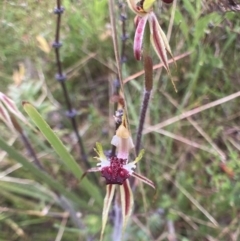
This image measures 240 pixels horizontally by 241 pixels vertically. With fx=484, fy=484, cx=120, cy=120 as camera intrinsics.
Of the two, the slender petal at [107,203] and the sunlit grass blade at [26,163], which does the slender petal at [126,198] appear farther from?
the sunlit grass blade at [26,163]

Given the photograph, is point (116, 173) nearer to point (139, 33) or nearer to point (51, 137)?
point (51, 137)

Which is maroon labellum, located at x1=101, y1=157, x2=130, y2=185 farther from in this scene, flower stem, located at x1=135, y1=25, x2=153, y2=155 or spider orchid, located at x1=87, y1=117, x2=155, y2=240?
flower stem, located at x1=135, y1=25, x2=153, y2=155

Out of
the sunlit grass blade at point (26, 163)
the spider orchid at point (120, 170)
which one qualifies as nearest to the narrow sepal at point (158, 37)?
the spider orchid at point (120, 170)

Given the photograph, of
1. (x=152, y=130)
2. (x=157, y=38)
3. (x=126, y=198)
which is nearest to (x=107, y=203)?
(x=126, y=198)

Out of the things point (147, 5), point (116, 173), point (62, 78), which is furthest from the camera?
point (62, 78)

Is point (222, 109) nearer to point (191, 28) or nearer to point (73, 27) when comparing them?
point (191, 28)

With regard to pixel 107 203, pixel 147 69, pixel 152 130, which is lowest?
pixel 152 130

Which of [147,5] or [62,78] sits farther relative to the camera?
[62,78]
